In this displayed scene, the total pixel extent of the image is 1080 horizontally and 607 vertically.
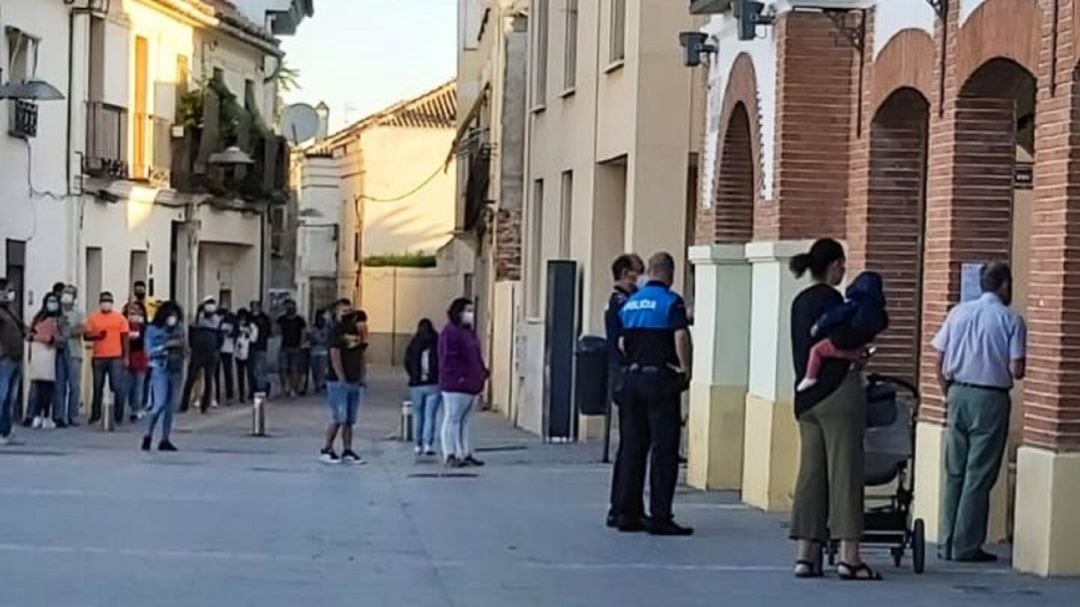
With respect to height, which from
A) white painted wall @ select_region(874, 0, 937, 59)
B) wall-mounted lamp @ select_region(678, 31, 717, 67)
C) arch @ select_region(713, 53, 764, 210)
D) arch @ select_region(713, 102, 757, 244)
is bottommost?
arch @ select_region(713, 102, 757, 244)

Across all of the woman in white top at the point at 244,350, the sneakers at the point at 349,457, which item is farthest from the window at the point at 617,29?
the woman in white top at the point at 244,350

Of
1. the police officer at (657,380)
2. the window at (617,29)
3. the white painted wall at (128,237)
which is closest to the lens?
the police officer at (657,380)

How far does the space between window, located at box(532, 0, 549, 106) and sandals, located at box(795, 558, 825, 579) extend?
2084cm

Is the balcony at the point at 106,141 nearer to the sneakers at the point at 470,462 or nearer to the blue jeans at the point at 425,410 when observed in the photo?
the blue jeans at the point at 425,410

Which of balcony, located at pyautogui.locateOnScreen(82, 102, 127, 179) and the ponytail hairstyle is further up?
balcony, located at pyautogui.locateOnScreen(82, 102, 127, 179)

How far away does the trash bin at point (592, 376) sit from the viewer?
23484 millimetres

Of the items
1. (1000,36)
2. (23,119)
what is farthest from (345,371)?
(1000,36)

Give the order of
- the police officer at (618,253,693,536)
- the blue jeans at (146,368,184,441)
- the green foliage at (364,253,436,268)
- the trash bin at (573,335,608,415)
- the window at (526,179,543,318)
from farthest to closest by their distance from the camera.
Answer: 1. the green foliage at (364,253,436,268)
2. the window at (526,179,543,318)
3. the blue jeans at (146,368,184,441)
4. the trash bin at (573,335,608,415)
5. the police officer at (618,253,693,536)

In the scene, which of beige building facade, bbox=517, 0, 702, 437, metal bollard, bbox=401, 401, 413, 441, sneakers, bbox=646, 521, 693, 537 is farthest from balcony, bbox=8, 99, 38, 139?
sneakers, bbox=646, 521, 693, 537

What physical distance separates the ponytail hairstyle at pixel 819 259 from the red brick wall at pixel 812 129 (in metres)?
3.99

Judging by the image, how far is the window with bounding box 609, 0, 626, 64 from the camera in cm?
2734

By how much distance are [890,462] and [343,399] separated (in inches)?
416

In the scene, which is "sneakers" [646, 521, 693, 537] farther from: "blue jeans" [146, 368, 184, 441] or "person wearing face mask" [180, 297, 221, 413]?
"person wearing face mask" [180, 297, 221, 413]

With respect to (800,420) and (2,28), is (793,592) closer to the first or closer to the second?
(800,420)
